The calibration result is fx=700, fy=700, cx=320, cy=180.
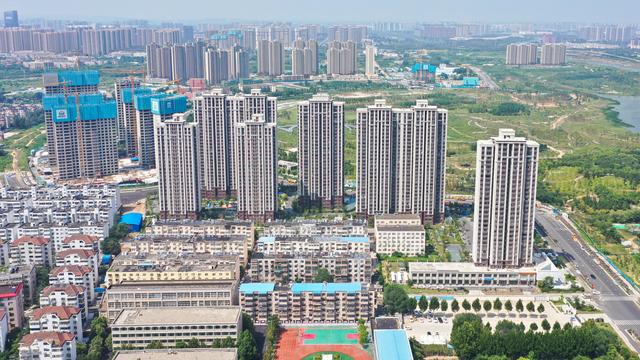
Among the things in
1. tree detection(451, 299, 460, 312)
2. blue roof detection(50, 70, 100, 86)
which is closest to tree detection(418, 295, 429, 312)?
tree detection(451, 299, 460, 312)

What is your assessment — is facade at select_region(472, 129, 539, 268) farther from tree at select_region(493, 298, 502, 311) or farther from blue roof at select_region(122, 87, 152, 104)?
blue roof at select_region(122, 87, 152, 104)

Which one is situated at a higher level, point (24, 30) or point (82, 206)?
point (24, 30)

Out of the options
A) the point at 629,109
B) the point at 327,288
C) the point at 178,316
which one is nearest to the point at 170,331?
the point at 178,316

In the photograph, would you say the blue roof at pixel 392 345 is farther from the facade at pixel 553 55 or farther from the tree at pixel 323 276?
the facade at pixel 553 55

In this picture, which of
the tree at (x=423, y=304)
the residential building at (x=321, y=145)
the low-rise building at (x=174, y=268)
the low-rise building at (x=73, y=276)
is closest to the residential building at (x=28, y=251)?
the low-rise building at (x=73, y=276)

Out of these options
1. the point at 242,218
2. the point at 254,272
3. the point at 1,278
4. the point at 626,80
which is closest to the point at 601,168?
the point at 242,218

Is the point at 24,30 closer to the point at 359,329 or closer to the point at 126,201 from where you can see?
the point at 126,201
